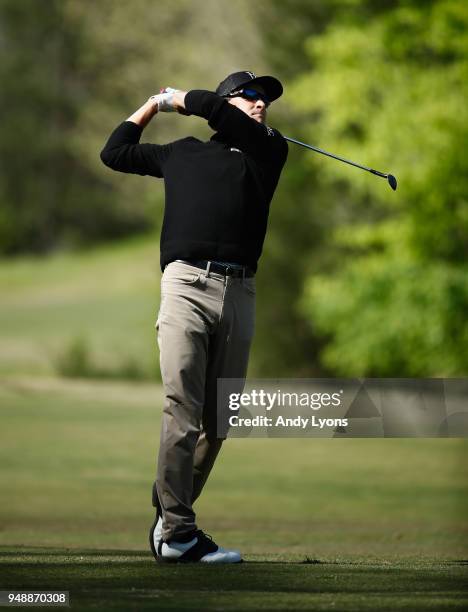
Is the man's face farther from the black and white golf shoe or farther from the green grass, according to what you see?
the green grass

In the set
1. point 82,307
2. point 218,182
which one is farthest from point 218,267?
point 82,307

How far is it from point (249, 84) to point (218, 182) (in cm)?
60

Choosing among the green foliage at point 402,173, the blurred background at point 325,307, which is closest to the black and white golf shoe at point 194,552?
the blurred background at point 325,307

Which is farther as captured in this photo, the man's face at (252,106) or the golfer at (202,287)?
the man's face at (252,106)

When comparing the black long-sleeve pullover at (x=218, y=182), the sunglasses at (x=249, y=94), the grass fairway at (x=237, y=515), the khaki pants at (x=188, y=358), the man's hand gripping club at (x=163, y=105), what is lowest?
the grass fairway at (x=237, y=515)

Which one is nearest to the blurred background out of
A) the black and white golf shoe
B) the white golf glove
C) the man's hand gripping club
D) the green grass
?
the green grass

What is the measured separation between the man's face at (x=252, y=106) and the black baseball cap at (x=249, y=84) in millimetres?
38

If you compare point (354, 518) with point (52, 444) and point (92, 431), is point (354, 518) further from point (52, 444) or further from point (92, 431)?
point (92, 431)

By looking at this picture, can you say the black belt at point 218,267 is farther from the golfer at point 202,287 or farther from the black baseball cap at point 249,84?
the black baseball cap at point 249,84

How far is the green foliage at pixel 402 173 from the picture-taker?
1980 cm

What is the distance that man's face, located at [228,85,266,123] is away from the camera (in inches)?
223

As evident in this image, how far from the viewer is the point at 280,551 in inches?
289

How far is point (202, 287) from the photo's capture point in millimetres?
5316

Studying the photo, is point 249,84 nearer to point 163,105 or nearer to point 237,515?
point 163,105
